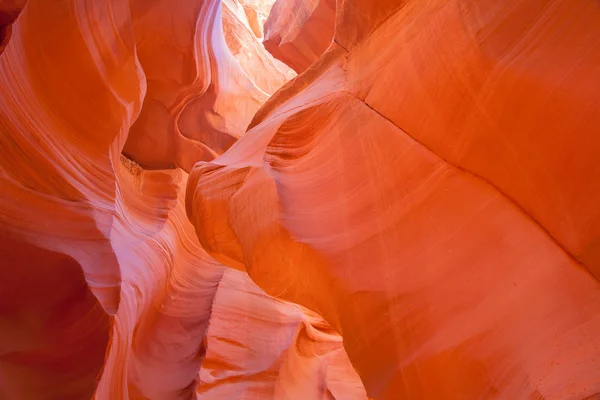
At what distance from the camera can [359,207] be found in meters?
3.31

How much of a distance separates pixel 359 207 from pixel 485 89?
1.19 metres

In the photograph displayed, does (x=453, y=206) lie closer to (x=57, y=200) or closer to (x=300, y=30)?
(x=57, y=200)

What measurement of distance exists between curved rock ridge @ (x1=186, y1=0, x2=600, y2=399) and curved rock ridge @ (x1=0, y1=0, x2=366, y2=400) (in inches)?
65.6

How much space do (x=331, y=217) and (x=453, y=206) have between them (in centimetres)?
98

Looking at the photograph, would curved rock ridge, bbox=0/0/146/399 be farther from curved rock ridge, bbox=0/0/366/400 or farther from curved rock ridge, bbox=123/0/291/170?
curved rock ridge, bbox=123/0/291/170

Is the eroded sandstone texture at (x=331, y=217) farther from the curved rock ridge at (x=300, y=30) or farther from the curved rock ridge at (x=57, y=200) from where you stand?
the curved rock ridge at (x=300, y=30)

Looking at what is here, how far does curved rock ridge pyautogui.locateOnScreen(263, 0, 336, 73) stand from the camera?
8.09 meters

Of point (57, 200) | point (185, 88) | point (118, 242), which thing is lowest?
point (118, 242)

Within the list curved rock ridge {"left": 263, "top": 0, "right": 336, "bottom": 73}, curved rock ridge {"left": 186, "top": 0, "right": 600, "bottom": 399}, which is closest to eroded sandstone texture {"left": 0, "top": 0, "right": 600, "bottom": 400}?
curved rock ridge {"left": 186, "top": 0, "right": 600, "bottom": 399}

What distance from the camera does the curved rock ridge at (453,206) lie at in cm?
226

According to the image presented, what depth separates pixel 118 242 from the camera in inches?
206

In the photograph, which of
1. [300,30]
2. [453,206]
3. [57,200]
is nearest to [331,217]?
[453,206]

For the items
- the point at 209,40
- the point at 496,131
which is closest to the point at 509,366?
the point at 496,131

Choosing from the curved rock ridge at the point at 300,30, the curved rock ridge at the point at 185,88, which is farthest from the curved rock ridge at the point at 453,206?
the curved rock ridge at the point at 300,30
